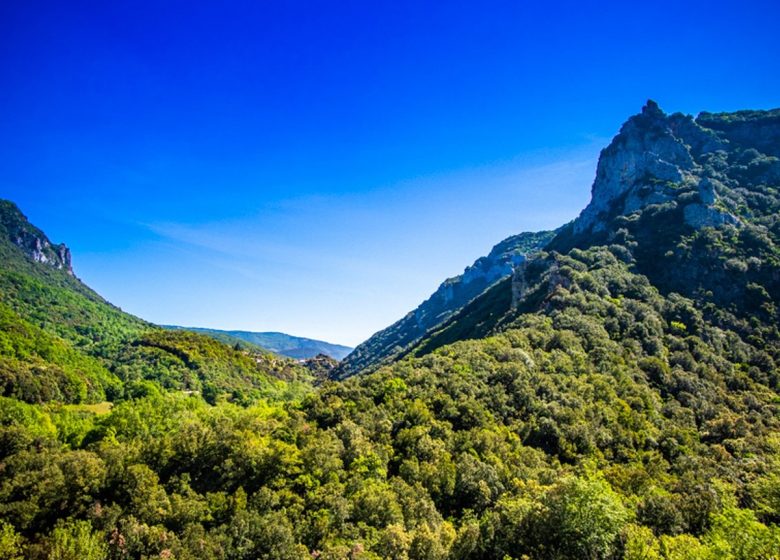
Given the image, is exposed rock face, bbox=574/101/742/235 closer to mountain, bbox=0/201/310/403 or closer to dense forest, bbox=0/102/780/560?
dense forest, bbox=0/102/780/560

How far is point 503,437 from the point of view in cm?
6159

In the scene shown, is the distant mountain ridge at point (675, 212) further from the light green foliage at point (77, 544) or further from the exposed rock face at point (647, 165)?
the light green foliage at point (77, 544)

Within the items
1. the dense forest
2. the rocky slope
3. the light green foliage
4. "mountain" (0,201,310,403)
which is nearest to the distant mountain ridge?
the rocky slope

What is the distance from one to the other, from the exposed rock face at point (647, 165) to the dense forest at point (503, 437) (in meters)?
5.59

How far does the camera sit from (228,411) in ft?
325

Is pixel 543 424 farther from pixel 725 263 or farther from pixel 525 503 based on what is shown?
pixel 725 263

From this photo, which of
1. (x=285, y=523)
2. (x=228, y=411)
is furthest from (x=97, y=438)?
(x=285, y=523)

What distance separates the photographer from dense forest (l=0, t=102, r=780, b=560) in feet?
117

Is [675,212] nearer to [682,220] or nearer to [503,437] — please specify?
[682,220]

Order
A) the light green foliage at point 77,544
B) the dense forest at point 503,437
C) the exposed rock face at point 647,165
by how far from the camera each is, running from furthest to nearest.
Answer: the exposed rock face at point 647,165, the dense forest at point 503,437, the light green foliage at point 77,544

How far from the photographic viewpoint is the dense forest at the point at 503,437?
35.6 meters

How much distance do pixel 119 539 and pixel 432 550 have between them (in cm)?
2847

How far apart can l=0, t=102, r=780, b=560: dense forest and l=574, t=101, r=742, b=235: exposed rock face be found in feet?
18.4

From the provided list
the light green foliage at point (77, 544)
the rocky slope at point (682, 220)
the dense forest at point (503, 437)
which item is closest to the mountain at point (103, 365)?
the dense forest at point (503, 437)
